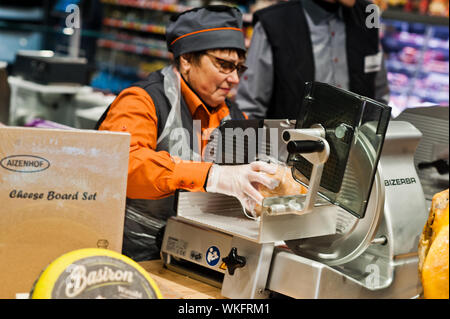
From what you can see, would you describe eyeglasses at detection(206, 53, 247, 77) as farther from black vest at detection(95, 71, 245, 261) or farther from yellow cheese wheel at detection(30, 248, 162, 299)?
yellow cheese wheel at detection(30, 248, 162, 299)

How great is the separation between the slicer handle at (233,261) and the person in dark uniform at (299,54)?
1479 millimetres

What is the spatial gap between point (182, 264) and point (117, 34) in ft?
26.3

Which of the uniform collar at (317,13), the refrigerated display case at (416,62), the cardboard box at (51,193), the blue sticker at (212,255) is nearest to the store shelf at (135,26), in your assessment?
the refrigerated display case at (416,62)

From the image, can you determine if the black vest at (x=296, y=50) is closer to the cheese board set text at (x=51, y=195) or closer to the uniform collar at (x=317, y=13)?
the uniform collar at (x=317, y=13)

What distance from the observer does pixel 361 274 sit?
170 centimetres

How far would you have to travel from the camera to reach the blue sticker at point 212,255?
1732mm

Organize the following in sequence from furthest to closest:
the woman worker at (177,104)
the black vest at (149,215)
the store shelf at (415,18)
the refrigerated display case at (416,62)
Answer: the refrigerated display case at (416,62)
the store shelf at (415,18)
the black vest at (149,215)
the woman worker at (177,104)

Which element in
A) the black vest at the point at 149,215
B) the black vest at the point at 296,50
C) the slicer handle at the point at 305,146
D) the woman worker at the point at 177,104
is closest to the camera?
the slicer handle at the point at 305,146

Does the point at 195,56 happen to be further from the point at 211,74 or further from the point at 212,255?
the point at 212,255

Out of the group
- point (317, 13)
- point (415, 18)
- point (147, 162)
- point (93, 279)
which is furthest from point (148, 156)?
point (415, 18)

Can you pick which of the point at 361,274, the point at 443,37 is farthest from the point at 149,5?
the point at 361,274

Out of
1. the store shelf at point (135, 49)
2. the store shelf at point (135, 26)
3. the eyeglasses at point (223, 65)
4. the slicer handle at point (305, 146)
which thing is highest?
the eyeglasses at point (223, 65)

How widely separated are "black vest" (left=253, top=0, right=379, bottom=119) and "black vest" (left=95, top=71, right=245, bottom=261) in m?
1.00
